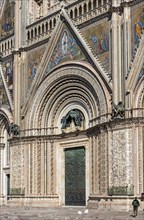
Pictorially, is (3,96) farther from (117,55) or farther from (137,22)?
(137,22)

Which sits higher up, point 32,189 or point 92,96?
point 92,96

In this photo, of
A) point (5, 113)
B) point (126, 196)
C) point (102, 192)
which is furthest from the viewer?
point (5, 113)

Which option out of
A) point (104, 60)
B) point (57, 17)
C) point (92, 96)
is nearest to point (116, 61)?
point (104, 60)

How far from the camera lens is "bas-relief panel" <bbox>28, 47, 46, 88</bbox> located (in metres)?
35.9

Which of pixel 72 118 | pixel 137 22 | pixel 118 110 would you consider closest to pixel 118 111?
pixel 118 110

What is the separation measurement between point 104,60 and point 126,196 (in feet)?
24.5

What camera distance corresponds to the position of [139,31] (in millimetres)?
28812

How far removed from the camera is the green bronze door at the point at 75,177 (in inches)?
1315

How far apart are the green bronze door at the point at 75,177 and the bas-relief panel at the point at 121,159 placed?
435 centimetres

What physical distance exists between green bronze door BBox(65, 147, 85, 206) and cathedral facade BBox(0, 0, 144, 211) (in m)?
0.06

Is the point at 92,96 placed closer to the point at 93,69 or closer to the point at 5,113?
the point at 93,69

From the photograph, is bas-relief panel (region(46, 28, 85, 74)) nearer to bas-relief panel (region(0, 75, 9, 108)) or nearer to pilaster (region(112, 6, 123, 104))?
pilaster (region(112, 6, 123, 104))

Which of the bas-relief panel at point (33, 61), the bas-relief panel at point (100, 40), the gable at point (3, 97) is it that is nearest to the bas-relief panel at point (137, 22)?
the bas-relief panel at point (100, 40)

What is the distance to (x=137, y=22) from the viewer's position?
95.2ft
